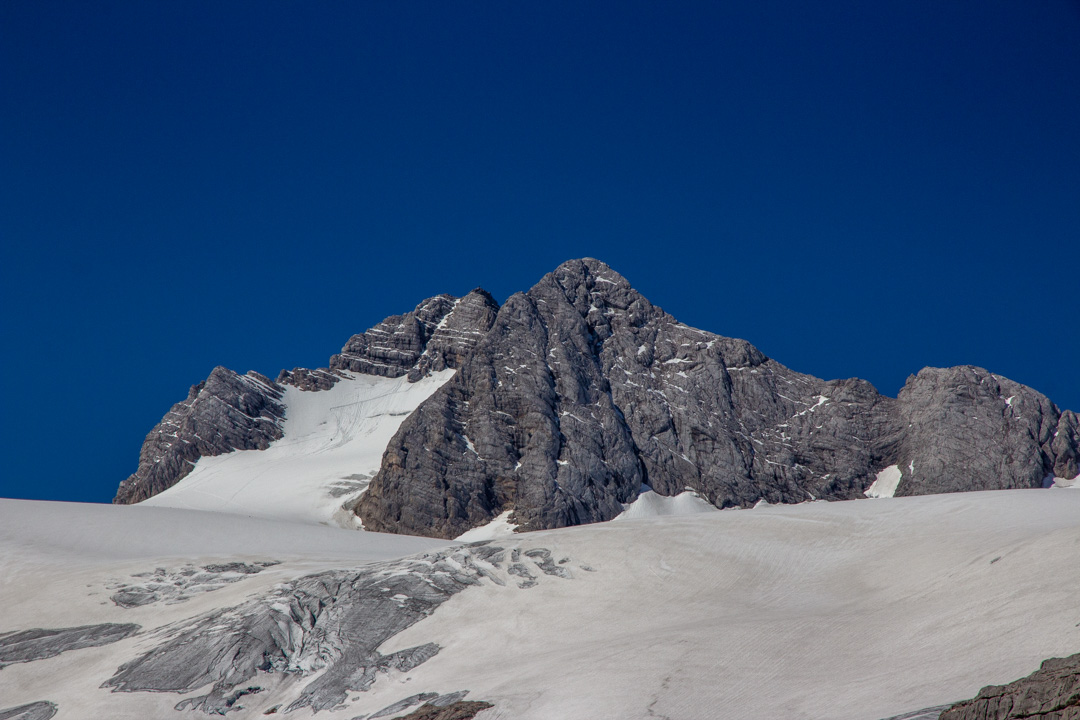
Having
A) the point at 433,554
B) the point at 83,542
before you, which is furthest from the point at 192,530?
the point at 433,554

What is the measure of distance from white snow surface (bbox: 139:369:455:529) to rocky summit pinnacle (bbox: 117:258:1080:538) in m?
5.15

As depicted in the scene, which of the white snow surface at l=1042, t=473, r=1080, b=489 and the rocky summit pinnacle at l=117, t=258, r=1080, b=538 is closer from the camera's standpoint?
the white snow surface at l=1042, t=473, r=1080, b=489

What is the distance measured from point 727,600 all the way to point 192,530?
42.4 meters

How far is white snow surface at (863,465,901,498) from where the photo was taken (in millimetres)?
139500

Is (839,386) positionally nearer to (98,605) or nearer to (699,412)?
(699,412)

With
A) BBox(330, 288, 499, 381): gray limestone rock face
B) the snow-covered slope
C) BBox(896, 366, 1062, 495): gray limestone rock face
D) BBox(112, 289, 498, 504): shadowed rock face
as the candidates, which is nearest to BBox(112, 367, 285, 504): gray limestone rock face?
BBox(112, 289, 498, 504): shadowed rock face

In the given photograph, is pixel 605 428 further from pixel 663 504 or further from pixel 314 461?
pixel 314 461

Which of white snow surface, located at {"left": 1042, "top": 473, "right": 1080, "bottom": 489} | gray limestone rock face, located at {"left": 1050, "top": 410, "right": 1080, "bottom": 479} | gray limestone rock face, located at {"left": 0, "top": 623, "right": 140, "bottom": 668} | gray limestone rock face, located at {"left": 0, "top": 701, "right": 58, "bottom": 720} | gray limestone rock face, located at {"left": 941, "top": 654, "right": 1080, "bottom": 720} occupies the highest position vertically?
gray limestone rock face, located at {"left": 1050, "top": 410, "right": 1080, "bottom": 479}

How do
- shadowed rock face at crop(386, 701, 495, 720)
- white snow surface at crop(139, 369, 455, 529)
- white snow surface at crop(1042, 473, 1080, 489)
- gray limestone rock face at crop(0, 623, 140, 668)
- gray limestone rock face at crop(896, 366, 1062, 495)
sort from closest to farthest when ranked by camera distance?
1. shadowed rock face at crop(386, 701, 495, 720)
2. gray limestone rock face at crop(0, 623, 140, 668)
3. white snow surface at crop(1042, 473, 1080, 489)
4. gray limestone rock face at crop(896, 366, 1062, 495)
5. white snow surface at crop(139, 369, 455, 529)

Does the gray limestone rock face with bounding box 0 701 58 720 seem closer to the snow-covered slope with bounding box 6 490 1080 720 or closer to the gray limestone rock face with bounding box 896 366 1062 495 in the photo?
the snow-covered slope with bounding box 6 490 1080 720

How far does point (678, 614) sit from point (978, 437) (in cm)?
11798

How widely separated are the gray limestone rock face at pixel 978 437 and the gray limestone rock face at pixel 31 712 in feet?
403

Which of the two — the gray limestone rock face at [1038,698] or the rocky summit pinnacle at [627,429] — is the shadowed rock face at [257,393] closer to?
the rocky summit pinnacle at [627,429]

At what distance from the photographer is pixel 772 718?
1997 cm
